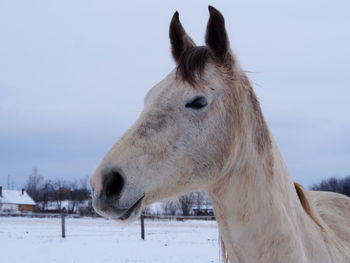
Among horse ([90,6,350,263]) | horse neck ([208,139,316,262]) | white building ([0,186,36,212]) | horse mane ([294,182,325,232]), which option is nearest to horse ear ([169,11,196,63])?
horse ([90,6,350,263])

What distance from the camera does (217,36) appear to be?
2439 mm

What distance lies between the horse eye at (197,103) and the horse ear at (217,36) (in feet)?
1.21

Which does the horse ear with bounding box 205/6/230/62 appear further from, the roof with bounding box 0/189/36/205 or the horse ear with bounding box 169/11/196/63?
the roof with bounding box 0/189/36/205

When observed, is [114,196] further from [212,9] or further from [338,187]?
[338,187]

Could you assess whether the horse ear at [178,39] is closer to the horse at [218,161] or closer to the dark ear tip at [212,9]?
the horse at [218,161]

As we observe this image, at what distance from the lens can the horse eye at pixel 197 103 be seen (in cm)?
225

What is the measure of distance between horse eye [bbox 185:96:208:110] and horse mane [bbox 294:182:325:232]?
1137 millimetres

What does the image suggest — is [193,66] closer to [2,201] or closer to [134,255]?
[134,255]

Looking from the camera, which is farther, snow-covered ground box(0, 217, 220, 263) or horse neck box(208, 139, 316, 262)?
snow-covered ground box(0, 217, 220, 263)

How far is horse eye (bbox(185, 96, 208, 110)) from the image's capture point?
7.38 feet

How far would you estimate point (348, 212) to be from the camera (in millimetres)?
3656

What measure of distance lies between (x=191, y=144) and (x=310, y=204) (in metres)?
1.19

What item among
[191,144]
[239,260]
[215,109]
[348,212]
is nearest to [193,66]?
[215,109]

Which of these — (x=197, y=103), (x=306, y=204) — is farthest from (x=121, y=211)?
(x=306, y=204)
